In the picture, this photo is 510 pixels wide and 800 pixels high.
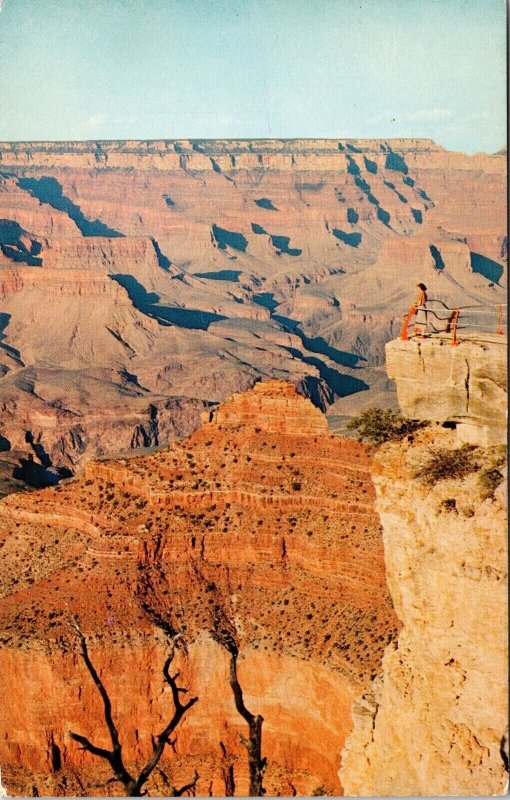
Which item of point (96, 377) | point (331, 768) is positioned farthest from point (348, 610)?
point (96, 377)

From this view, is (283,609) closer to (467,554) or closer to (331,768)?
(331,768)

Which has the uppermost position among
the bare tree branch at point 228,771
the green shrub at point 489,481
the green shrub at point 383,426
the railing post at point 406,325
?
the railing post at point 406,325

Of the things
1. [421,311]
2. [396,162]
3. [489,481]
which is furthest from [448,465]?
[396,162]

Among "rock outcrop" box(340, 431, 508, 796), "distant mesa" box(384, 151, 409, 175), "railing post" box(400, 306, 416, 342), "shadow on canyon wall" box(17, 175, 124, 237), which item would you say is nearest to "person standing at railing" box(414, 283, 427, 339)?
"railing post" box(400, 306, 416, 342)

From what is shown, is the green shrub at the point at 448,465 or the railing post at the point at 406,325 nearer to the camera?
the railing post at the point at 406,325

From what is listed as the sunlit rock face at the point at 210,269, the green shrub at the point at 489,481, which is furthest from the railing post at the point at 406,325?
the sunlit rock face at the point at 210,269

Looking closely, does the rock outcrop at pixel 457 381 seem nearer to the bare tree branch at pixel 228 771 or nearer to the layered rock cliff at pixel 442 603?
the layered rock cliff at pixel 442 603
